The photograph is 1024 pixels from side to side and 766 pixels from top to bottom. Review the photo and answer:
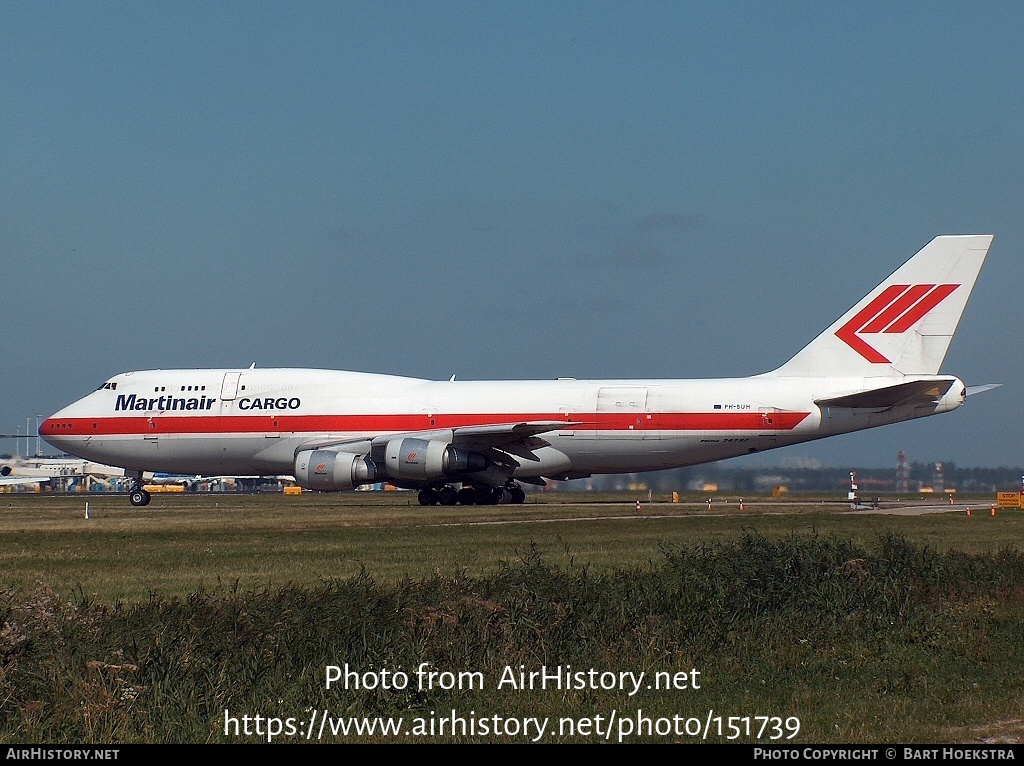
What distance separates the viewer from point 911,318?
4100 cm

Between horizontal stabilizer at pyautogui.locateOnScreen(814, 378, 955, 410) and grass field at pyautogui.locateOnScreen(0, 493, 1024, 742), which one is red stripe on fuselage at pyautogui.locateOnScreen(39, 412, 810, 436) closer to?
horizontal stabilizer at pyautogui.locateOnScreen(814, 378, 955, 410)

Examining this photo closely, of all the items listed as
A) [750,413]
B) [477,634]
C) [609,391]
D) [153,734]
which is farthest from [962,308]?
[153,734]

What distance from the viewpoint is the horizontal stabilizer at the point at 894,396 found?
1511 inches

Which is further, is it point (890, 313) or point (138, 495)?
point (138, 495)

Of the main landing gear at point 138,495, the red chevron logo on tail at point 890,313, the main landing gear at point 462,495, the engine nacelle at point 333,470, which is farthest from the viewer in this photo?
the main landing gear at point 138,495

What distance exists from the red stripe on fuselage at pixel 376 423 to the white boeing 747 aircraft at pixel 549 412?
0.05 m

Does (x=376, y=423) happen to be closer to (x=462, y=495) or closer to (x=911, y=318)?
(x=462, y=495)

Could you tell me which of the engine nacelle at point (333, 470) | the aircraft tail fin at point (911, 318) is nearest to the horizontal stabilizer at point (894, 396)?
the aircraft tail fin at point (911, 318)

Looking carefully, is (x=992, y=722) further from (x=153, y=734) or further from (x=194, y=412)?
(x=194, y=412)

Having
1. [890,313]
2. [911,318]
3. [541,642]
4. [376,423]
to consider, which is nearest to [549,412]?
[376,423]

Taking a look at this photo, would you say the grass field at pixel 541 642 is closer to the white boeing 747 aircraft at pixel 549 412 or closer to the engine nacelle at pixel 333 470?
the white boeing 747 aircraft at pixel 549 412

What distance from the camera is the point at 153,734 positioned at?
29.6ft

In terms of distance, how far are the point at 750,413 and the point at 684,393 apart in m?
2.35

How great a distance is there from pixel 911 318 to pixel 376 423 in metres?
19.2
